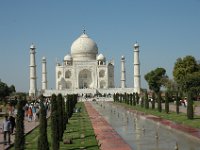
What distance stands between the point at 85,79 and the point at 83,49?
15.6ft

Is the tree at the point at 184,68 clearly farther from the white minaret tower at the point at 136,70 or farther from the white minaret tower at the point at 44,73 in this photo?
the white minaret tower at the point at 44,73

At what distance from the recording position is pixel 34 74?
58531 mm

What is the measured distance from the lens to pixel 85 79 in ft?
217

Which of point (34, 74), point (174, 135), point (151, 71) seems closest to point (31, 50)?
point (34, 74)

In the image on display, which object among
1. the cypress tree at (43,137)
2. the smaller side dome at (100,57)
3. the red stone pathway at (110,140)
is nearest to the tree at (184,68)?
the smaller side dome at (100,57)

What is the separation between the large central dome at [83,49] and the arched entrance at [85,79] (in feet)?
6.86

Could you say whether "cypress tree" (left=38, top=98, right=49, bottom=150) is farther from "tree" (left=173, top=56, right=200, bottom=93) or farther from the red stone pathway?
"tree" (left=173, top=56, right=200, bottom=93)

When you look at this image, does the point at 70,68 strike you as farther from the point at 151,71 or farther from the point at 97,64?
the point at 151,71

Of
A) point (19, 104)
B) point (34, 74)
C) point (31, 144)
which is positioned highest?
point (34, 74)

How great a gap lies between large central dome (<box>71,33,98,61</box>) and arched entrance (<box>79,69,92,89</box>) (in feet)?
6.86

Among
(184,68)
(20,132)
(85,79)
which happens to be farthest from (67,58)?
(20,132)

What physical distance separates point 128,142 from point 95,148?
4.42 ft

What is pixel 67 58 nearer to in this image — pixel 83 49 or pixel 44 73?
pixel 83 49

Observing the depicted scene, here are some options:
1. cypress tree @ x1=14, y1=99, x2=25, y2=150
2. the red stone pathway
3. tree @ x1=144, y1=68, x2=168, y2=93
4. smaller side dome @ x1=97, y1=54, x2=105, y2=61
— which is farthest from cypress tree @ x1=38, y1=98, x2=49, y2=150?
smaller side dome @ x1=97, y1=54, x2=105, y2=61
